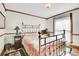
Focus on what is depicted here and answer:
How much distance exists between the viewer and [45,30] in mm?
1415

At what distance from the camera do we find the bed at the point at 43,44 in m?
1.41

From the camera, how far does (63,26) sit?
1.42m

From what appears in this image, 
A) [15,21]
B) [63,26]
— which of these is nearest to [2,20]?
[15,21]

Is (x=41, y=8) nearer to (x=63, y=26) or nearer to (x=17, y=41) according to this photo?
(x=63, y=26)

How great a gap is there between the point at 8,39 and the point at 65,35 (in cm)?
74

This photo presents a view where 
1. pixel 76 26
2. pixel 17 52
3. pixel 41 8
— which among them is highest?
pixel 41 8

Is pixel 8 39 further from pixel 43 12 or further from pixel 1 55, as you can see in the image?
pixel 43 12

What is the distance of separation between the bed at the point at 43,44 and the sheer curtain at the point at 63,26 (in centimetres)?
5

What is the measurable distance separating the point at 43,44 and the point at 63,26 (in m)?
0.36

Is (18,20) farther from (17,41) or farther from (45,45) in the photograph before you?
(45,45)

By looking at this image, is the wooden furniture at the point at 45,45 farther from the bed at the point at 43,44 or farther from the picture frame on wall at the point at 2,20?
the picture frame on wall at the point at 2,20

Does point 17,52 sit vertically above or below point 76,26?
below

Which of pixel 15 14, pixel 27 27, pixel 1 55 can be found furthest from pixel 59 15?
pixel 1 55

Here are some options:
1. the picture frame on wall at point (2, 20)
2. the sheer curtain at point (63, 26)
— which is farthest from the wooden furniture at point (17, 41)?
the sheer curtain at point (63, 26)
